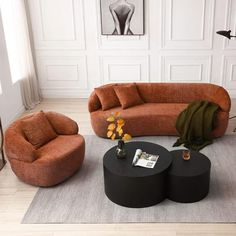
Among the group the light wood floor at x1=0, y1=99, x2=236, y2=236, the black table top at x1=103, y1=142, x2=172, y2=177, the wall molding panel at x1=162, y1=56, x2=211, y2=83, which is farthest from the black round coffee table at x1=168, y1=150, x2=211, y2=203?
the wall molding panel at x1=162, y1=56, x2=211, y2=83

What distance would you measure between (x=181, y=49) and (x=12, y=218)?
4286mm

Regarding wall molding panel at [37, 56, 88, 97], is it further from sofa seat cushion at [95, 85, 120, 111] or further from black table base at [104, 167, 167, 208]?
black table base at [104, 167, 167, 208]

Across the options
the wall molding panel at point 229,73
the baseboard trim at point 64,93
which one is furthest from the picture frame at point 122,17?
the wall molding panel at point 229,73

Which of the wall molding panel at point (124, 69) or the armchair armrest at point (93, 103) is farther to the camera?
the wall molding panel at point (124, 69)

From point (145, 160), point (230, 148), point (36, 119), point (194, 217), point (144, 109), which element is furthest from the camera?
point (144, 109)

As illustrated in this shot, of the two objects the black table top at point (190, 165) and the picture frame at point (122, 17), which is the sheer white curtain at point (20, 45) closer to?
the picture frame at point (122, 17)

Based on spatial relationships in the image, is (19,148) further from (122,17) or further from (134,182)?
(122,17)

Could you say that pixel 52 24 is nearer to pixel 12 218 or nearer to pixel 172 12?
pixel 172 12

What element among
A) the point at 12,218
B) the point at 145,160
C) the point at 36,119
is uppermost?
the point at 36,119

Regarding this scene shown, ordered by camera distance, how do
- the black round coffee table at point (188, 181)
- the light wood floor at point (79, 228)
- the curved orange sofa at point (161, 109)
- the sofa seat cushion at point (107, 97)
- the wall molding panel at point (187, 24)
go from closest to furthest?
the light wood floor at point (79, 228) → the black round coffee table at point (188, 181) → the curved orange sofa at point (161, 109) → the sofa seat cushion at point (107, 97) → the wall molding panel at point (187, 24)

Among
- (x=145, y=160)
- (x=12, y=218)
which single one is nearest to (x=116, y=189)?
(x=145, y=160)

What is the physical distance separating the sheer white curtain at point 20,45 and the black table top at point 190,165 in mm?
3547

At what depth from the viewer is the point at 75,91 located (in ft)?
21.9

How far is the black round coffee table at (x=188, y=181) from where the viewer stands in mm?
3344
